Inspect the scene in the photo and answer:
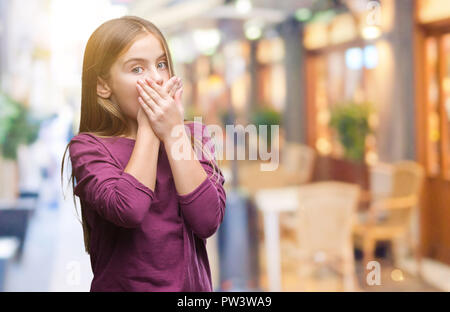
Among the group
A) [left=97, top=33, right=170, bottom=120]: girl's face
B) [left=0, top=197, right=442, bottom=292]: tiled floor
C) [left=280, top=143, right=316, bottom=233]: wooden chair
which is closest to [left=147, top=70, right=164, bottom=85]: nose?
[left=97, top=33, right=170, bottom=120]: girl's face

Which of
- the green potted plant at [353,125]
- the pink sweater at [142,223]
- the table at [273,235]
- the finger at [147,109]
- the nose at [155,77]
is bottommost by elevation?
the table at [273,235]

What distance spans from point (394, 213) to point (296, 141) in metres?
3.13

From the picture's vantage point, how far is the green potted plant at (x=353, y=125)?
4.85 m

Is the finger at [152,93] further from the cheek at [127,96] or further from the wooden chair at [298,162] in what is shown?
the wooden chair at [298,162]

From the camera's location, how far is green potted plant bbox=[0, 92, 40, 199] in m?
2.70

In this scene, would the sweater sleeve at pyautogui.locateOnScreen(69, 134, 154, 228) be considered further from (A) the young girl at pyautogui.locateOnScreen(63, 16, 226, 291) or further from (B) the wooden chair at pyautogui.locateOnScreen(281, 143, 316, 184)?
(B) the wooden chair at pyautogui.locateOnScreen(281, 143, 316, 184)

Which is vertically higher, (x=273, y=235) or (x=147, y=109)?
(x=147, y=109)

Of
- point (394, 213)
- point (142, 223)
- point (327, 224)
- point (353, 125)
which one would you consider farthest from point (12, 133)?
point (353, 125)

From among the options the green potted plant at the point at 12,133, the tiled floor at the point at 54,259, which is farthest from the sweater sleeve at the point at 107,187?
the green potted plant at the point at 12,133

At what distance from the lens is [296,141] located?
7164 mm

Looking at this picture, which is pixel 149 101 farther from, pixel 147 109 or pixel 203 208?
pixel 203 208

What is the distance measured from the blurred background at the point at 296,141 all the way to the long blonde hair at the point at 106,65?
0.81 feet

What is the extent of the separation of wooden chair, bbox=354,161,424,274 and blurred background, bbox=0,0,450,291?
13mm
